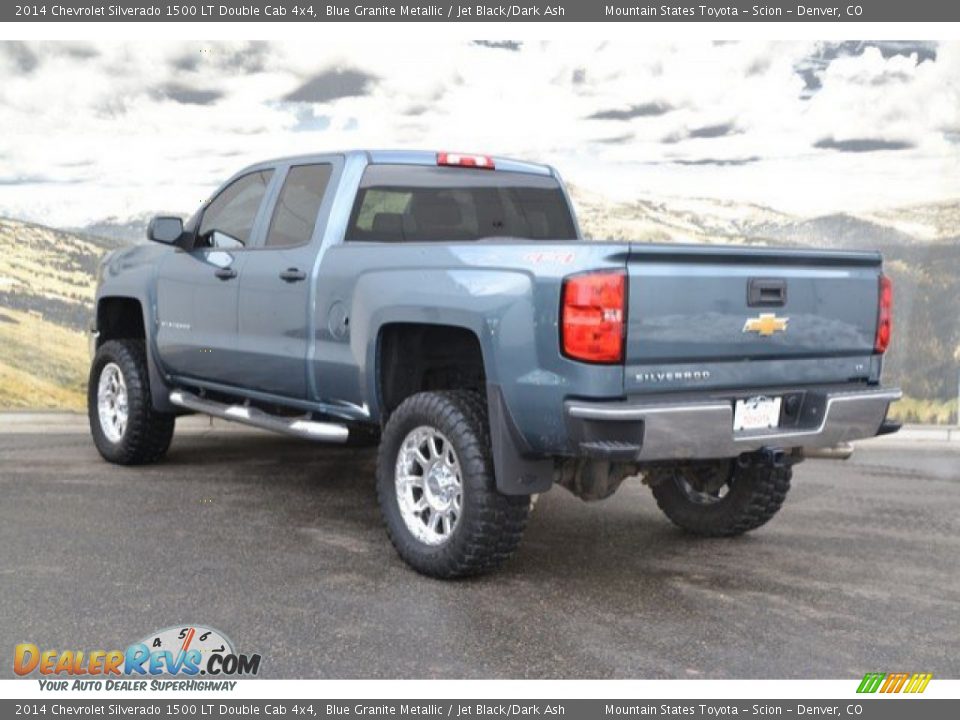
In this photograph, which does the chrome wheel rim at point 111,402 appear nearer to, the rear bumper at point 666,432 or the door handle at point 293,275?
the door handle at point 293,275

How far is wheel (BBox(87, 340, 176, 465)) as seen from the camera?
23.8 feet

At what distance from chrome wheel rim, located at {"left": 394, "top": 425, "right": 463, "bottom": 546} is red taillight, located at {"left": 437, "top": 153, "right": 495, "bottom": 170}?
1848 millimetres

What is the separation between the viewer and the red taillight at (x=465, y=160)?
19.7 ft

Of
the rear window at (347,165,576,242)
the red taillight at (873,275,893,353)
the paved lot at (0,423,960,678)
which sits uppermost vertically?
the rear window at (347,165,576,242)

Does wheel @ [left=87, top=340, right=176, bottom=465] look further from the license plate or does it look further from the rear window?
the license plate

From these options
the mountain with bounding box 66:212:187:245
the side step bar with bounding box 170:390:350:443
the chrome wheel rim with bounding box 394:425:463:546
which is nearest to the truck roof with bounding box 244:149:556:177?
the side step bar with bounding box 170:390:350:443

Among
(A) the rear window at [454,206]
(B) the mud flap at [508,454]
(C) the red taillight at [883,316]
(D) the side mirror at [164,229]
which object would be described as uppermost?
(A) the rear window at [454,206]

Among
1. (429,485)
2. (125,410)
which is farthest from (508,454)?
(125,410)

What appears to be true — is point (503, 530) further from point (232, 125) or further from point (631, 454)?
point (232, 125)

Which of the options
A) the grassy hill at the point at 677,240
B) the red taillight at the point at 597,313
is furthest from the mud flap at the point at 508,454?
the grassy hill at the point at 677,240

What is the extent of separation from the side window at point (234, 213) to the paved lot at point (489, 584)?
160 centimetres

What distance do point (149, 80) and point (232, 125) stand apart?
90 cm

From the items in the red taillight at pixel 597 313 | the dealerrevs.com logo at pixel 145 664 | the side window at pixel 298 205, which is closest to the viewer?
the dealerrevs.com logo at pixel 145 664

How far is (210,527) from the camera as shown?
5.76 metres
